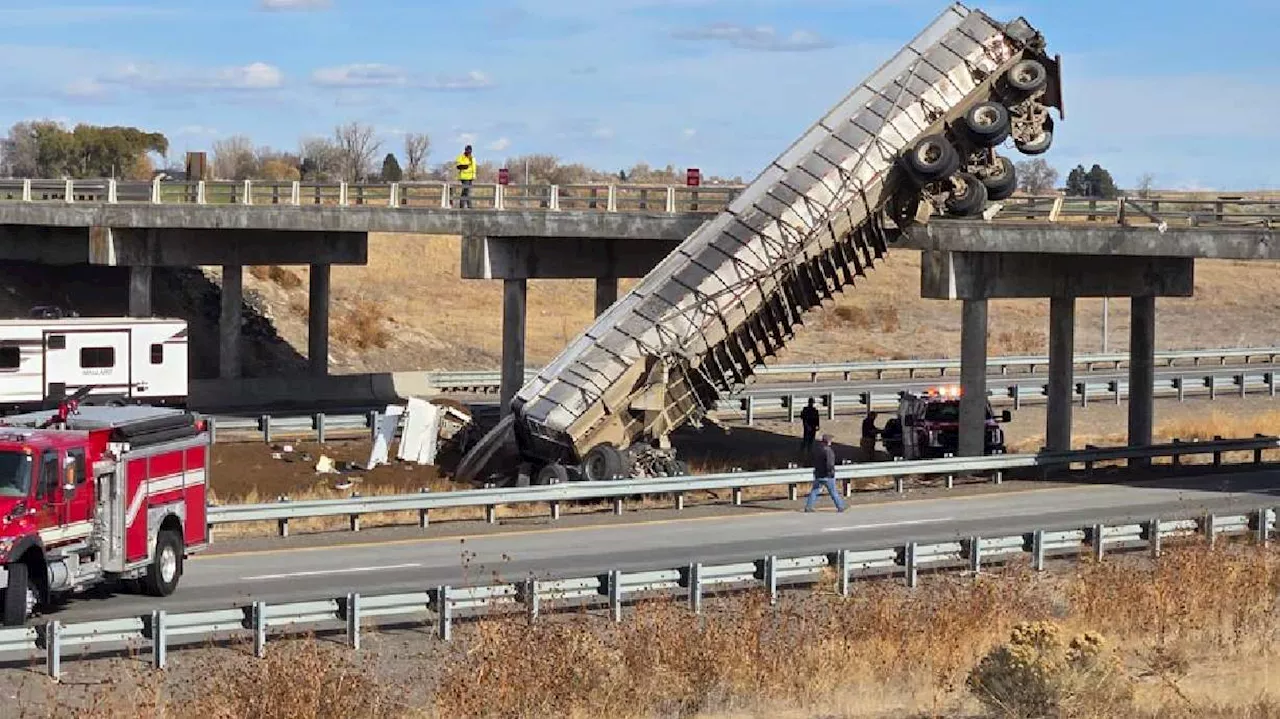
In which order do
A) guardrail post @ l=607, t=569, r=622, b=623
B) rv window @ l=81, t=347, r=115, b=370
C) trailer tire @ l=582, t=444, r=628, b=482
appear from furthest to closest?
1. rv window @ l=81, t=347, r=115, b=370
2. trailer tire @ l=582, t=444, r=628, b=482
3. guardrail post @ l=607, t=569, r=622, b=623

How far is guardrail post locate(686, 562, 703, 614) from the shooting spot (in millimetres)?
24984

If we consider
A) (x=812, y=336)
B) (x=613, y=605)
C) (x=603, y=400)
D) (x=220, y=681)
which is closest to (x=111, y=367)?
(x=603, y=400)

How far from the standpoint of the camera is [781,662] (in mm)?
21094

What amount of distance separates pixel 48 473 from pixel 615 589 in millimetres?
6399

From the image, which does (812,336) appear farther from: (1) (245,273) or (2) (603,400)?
(2) (603,400)

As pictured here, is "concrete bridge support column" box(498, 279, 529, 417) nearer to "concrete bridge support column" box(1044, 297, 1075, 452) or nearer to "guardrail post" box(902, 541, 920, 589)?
"concrete bridge support column" box(1044, 297, 1075, 452)

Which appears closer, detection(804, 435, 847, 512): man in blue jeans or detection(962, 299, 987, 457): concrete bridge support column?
detection(804, 435, 847, 512): man in blue jeans

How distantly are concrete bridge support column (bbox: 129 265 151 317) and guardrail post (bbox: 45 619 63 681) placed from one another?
38861mm

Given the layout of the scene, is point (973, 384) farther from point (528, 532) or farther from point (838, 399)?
point (838, 399)

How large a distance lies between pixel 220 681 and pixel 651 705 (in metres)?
3.98

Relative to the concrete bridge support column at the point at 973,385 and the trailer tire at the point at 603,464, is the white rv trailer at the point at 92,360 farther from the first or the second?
the concrete bridge support column at the point at 973,385

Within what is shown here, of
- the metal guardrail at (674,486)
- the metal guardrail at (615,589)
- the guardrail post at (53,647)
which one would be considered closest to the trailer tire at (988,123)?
the metal guardrail at (674,486)

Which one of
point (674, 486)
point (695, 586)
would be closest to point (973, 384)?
point (674, 486)

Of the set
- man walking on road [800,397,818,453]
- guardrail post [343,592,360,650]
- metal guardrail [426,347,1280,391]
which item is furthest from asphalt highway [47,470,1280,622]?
metal guardrail [426,347,1280,391]
